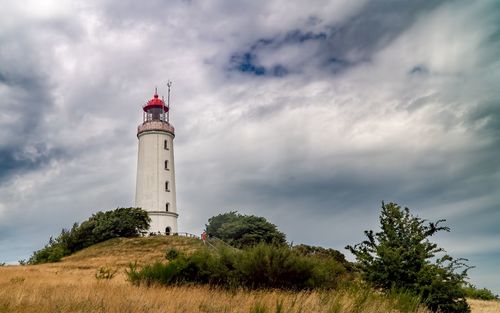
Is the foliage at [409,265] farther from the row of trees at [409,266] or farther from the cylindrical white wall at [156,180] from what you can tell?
the cylindrical white wall at [156,180]

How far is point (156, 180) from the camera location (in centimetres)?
5431

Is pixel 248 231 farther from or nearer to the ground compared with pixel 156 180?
nearer to the ground

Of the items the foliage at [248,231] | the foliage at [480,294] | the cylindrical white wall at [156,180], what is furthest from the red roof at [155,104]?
the foliage at [480,294]

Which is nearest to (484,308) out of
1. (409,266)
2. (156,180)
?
(409,266)

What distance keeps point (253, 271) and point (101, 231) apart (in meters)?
38.2

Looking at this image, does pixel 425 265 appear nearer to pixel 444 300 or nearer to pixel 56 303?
pixel 444 300

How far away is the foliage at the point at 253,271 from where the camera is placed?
15477 mm

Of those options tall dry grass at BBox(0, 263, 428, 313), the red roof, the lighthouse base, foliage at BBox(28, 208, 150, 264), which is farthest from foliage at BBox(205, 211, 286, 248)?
tall dry grass at BBox(0, 263, 428, 313)

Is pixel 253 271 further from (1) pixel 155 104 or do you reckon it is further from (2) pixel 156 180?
(1) pixel 155 104

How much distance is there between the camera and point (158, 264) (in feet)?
58.2

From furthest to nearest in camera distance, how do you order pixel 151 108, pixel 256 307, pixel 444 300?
pixel 151 108, pixel 444 300, pixel 256 307

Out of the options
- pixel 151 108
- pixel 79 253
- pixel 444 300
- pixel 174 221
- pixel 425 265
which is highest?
pixel 151 108

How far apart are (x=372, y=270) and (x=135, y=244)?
34773 millimetres

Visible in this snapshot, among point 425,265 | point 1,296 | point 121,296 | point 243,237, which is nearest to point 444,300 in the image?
point 425,265
